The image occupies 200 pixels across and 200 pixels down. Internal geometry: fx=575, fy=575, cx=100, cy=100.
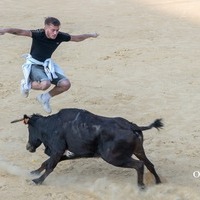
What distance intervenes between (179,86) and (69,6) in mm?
6642

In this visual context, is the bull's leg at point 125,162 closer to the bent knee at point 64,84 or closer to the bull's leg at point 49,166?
the bull's leg at point 49,166

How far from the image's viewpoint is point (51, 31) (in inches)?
289

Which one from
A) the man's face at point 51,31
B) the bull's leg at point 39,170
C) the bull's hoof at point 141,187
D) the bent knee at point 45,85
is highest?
the man's face at point 51,31

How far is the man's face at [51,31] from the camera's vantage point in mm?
7289

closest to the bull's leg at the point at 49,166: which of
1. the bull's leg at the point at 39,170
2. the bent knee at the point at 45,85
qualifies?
the bull's leg at the point at 39,170

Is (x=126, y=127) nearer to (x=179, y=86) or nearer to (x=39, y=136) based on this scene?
(x=39, y=136)

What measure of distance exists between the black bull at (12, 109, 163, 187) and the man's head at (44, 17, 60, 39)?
126 cm

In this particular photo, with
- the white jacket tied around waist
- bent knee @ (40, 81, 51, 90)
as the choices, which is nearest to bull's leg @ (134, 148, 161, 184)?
bent knee @ (40, 81, 51, 90)

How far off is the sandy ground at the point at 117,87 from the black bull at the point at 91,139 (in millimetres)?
316

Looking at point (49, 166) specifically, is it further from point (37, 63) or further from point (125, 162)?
point (37, 63)

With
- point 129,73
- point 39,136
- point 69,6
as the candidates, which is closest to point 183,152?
point 39,136

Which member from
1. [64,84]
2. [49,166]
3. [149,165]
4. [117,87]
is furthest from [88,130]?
[117,87]

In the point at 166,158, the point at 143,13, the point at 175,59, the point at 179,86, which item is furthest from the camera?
the point at 143,13

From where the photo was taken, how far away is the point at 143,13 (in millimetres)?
14602
